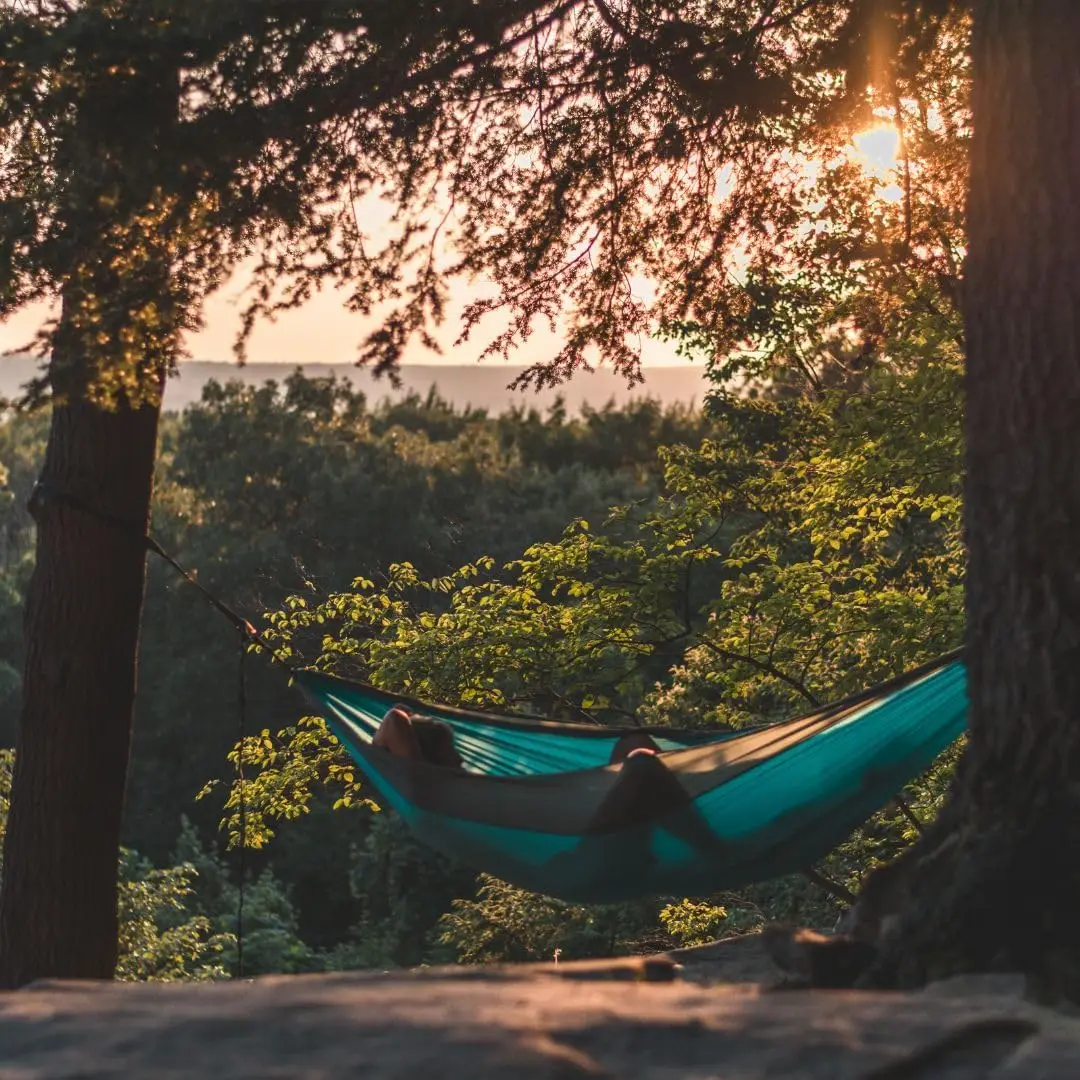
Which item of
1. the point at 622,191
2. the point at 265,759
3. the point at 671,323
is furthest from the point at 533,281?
the point at 265,759

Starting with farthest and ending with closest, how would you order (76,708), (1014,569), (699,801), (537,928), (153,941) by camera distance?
(153,941) → (537,928) → (76,708) → (699,801) → (1014,569)

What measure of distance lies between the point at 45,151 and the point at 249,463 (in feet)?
54.6

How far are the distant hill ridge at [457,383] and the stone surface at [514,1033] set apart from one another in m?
1.76

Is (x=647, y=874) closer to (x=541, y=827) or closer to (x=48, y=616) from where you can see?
(x=541, y=827)

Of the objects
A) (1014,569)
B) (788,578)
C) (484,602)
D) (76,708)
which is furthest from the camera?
(484,602)

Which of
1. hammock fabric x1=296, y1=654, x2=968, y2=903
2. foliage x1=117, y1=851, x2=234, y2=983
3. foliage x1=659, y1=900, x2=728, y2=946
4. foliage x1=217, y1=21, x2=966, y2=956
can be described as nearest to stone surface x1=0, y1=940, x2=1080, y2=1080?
hammock fabric x1=296, y1=654, x2=968, y2=903

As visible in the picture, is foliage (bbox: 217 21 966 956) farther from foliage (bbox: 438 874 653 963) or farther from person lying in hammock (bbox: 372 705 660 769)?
foliage (bbox: 438 874 653 963)

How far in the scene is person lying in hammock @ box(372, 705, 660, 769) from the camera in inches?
138

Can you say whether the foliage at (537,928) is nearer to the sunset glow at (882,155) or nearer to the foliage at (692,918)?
the foliage at (692,918)

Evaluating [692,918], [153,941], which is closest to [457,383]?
[153,941]

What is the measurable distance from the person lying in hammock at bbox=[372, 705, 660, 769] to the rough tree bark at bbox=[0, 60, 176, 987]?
0.60m

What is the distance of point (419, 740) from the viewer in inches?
141

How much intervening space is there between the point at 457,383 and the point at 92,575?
2032 inches

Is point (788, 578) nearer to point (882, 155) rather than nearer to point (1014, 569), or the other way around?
point (882, 155)
